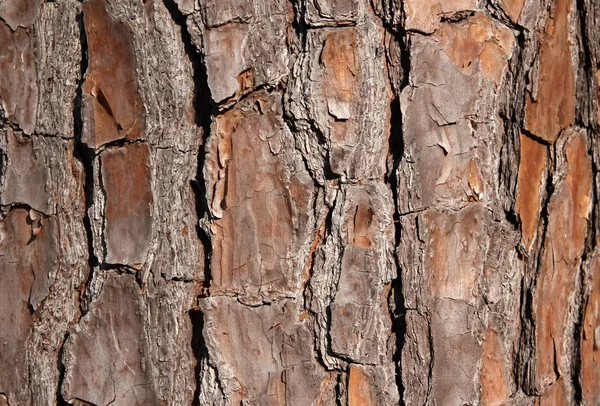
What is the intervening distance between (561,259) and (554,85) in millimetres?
Result: 327

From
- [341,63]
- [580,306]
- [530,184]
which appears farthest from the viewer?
Answer: [580,306]

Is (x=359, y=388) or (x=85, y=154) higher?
(x=85, y=154)

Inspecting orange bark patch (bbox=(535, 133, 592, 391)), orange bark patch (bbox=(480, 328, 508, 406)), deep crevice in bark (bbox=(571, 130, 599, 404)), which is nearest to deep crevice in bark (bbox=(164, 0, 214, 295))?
orange bark patch (bbox=(480, 328, 508, 406))

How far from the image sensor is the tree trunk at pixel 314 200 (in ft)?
4.24

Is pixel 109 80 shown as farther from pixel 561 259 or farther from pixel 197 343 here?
pixel 561 259

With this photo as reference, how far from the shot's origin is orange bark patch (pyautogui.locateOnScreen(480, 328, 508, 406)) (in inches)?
53.1

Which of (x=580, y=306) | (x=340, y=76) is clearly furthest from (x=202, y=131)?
(x=580, y=306)

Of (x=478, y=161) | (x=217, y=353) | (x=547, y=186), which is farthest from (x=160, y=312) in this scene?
(x=547, y=186)

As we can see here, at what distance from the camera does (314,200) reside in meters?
1.30

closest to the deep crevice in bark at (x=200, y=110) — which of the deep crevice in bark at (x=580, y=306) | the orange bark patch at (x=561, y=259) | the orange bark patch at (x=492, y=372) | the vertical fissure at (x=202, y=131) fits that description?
the vertical fissure at (x=202, y=131)

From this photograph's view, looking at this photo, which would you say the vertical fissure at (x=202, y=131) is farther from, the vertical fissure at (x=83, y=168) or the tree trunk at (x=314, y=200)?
the vertical fissure at (x=83, y=168)

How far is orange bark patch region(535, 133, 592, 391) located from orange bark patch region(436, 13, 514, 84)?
0.26 metres

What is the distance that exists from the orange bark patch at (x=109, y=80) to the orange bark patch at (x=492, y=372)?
0.71m

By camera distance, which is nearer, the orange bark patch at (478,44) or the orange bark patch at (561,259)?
the orange bark patch at (478,44)
